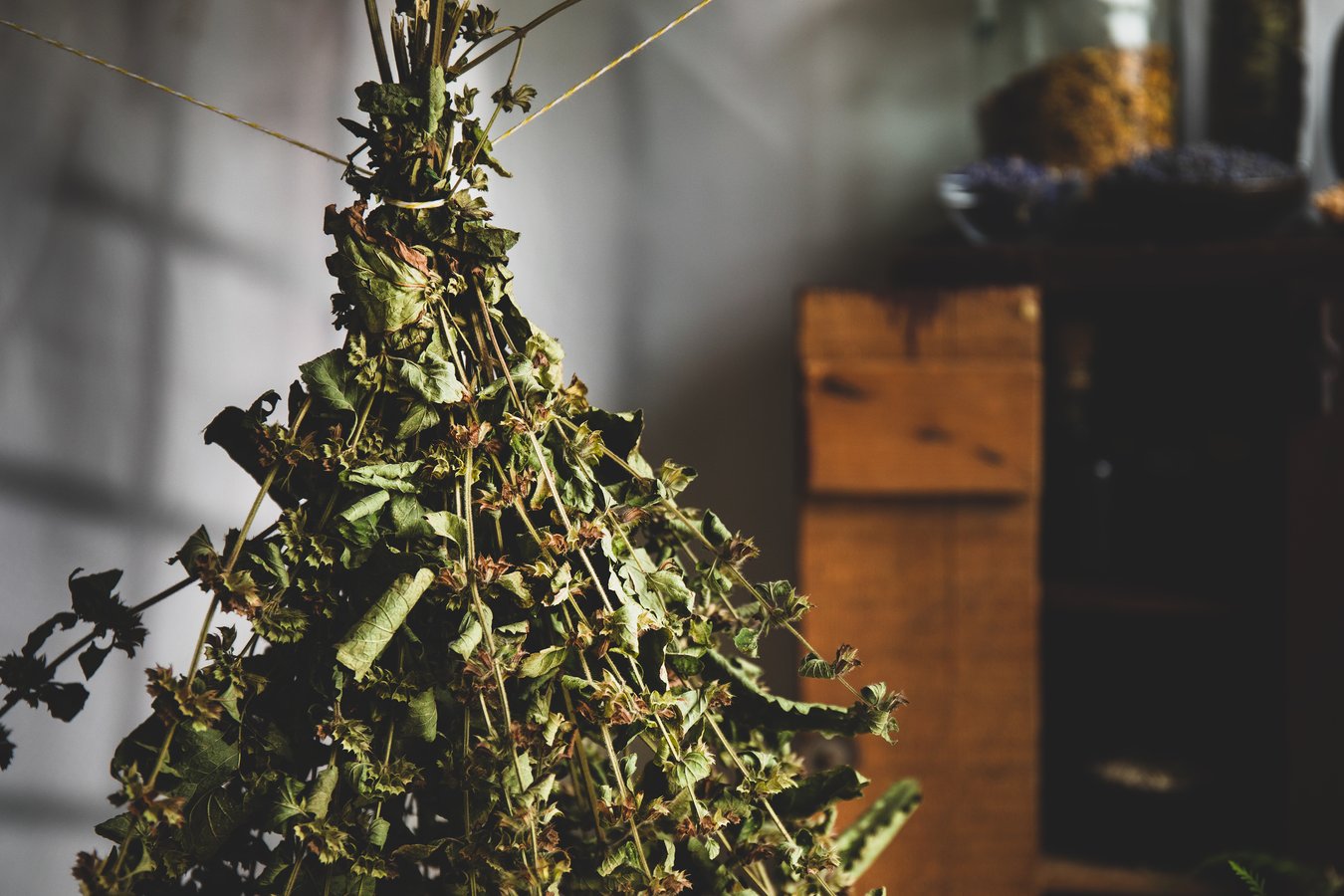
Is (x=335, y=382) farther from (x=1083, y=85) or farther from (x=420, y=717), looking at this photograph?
(x=1083, y=85)

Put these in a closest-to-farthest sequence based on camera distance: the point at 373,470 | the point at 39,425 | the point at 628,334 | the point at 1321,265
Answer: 1. the point at 373,470
2. the point at 39,425
3. the point at 1321,265
4. the point at 628,334

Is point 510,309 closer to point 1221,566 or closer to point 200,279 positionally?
point 200,279

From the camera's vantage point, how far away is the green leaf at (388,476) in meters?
0.40

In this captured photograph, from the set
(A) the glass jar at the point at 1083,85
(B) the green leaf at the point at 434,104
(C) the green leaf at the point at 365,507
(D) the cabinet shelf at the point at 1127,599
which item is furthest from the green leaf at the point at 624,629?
(A) the glass jar at the point at 1083,85

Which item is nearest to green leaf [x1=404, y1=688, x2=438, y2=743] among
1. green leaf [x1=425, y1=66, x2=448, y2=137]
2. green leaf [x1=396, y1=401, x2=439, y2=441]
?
green leaf [x1=396, y1=401, x2=439, y2=441]

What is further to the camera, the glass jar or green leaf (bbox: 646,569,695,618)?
the glass jar

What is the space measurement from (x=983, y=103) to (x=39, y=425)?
1.07 m

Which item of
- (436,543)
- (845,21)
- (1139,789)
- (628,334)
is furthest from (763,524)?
(436,543)

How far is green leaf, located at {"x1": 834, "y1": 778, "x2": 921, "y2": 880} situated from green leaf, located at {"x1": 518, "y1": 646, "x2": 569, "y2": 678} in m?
0.23

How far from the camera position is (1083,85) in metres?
1.20

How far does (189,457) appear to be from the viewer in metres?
0.85

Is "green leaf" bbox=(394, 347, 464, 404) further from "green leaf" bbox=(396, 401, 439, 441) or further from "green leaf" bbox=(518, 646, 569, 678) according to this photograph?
"green leaf" bbox=(518, 646, 569, 678)

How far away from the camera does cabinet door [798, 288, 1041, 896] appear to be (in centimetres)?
103

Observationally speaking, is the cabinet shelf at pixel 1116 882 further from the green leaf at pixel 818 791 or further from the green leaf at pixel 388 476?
the green leaf at pixel 388 476
